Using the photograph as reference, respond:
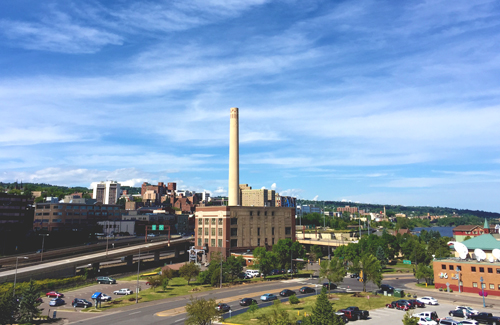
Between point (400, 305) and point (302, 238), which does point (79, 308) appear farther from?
point (302, 238)

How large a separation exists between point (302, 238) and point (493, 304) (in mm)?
118651

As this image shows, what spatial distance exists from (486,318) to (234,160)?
101399 mm

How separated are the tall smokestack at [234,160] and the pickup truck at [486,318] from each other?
9458cm

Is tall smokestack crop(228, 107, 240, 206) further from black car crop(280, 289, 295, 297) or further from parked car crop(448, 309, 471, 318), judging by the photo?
parked car crop(448, 309, 471, 318)

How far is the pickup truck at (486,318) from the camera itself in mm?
52069

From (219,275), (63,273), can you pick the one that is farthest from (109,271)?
(219,275)

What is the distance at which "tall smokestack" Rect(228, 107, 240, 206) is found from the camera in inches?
5586

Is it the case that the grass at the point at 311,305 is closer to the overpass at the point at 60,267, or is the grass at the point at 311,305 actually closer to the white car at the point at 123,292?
the white car at the point at 123,292

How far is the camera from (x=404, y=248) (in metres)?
135

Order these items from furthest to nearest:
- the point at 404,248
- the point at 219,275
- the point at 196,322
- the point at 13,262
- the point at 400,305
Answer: the point at 404,248, the point at 13,262, the point at 219,275, the point at 400,305, the point at 196,322

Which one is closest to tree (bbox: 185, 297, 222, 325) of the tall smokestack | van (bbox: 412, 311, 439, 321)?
van (bbox: 412, 311, 439, 321)

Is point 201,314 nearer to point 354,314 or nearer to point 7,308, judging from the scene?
point 354,314

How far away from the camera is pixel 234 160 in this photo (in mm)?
142875

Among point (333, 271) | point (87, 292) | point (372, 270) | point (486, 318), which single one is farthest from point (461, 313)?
point (87, 292)
